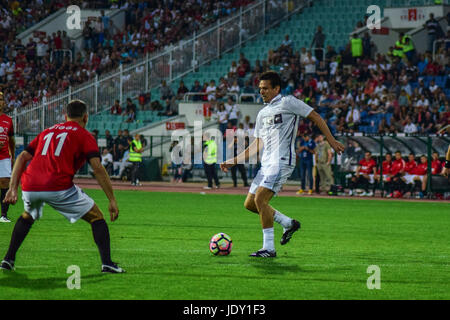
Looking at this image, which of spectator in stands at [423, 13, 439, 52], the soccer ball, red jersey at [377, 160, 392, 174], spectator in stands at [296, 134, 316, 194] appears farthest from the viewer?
spectator in stands at [423, 13, 439, 52]

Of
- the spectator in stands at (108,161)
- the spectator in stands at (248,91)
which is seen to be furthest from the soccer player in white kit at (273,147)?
the spectator in stands at (248,91)

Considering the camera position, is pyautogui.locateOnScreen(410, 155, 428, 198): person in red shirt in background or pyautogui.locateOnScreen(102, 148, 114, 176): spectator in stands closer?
pyautogui.locateOnScreen(410, 155, 428, 198): person in red shirt in background

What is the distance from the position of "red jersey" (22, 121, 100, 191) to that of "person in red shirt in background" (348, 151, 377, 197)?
1891cm

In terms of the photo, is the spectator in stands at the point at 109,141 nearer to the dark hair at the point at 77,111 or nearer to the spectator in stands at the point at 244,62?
the spectator in stands at the point at 244,62

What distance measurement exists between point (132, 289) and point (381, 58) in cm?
2716

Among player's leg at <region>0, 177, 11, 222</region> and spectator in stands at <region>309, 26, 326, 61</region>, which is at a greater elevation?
spectator in stands at <region>309, 26, 326, 61</region>

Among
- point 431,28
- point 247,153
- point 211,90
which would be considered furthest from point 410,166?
point 247,153

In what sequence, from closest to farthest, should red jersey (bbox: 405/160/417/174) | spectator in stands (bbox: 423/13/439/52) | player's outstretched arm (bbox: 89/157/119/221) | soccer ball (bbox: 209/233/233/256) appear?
player's outstretched arm (bbox: 89/157/119/221) → soccer ball (bbox: 209/233/233/256) → red jersey (bbox: 405/160/417/174) → spectator in stands (bbox: 423/13/439/52)

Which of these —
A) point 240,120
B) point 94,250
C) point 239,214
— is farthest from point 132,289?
point 240,120

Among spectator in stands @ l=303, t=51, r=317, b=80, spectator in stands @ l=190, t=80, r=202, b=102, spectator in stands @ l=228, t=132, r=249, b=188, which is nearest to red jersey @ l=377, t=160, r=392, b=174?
spectator in stands @ l=228, t=132, r=249, b=188

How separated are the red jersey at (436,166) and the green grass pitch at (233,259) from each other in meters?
6.78

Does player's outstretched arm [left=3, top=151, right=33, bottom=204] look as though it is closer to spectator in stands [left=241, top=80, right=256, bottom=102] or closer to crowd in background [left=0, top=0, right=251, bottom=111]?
spectator in stands [left=241, top=80, right=256, bottom=102]

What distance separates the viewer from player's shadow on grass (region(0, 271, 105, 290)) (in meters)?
8.35

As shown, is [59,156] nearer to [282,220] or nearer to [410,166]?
[282,220]
